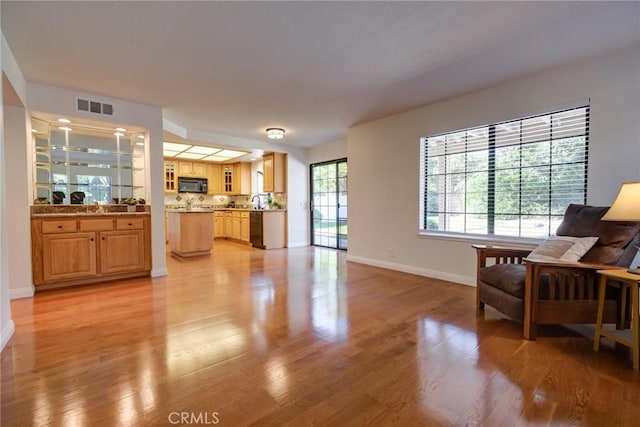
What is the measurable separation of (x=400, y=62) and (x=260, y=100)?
6.12 feet

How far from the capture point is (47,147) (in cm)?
387

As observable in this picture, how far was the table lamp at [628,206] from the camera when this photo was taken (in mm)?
1981

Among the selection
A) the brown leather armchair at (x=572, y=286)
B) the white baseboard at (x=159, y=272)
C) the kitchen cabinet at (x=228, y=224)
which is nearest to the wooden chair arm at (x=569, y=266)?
the brown leather armchair at (x=572, y=286)

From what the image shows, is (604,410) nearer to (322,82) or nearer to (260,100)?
(322,82)

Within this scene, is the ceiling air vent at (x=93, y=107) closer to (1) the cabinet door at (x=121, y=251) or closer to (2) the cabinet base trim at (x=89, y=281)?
(1) the cabinet door at (x=121, y=251)

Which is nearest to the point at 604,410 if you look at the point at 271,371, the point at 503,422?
the point at 503,422

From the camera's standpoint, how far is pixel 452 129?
12.8 feet

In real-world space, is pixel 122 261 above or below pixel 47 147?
below

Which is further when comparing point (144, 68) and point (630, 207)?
point (144, 68)

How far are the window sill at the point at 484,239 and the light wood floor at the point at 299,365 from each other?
82cm

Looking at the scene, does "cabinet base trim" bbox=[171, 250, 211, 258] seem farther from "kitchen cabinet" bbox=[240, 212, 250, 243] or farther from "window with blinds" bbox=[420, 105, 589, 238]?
"window with blinds" bbox=[420, 105, 589, 238]

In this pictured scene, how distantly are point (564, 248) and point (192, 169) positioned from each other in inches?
319

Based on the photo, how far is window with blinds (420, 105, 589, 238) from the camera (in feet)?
10.00

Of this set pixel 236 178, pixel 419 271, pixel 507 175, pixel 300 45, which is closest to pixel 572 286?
pixel 507 175
